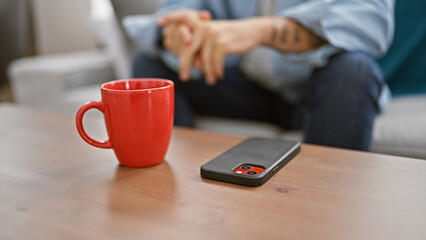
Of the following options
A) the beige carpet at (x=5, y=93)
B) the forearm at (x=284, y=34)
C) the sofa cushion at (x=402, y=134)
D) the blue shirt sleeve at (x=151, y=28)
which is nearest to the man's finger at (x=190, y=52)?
the forearm at (x=284, y=34)

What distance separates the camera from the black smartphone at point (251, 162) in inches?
18.0

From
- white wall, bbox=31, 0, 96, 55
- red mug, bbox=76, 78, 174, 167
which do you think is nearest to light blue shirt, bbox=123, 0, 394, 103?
red mug, bbox=76, 78, 174, 167

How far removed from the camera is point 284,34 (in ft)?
2.92

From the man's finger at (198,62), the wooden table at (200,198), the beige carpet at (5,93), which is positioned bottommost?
the beige carpet at (5,93)

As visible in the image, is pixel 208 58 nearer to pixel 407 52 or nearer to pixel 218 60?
pixel 218 60

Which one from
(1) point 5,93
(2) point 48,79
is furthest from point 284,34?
(1) point 5,93

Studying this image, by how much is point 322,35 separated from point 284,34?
0.29ft

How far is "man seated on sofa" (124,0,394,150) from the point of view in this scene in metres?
0.80

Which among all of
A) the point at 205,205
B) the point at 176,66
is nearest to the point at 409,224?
the point at 205,205

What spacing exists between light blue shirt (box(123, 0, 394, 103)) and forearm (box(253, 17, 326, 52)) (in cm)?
2

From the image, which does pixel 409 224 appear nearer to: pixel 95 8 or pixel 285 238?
pixel 285 238

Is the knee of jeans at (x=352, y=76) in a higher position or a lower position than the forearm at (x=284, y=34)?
lower

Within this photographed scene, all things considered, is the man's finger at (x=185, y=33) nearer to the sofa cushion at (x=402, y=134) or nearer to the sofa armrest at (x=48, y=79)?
the sofa cushion at (x=402, y=134)

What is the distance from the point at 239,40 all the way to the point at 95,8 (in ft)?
5.64
